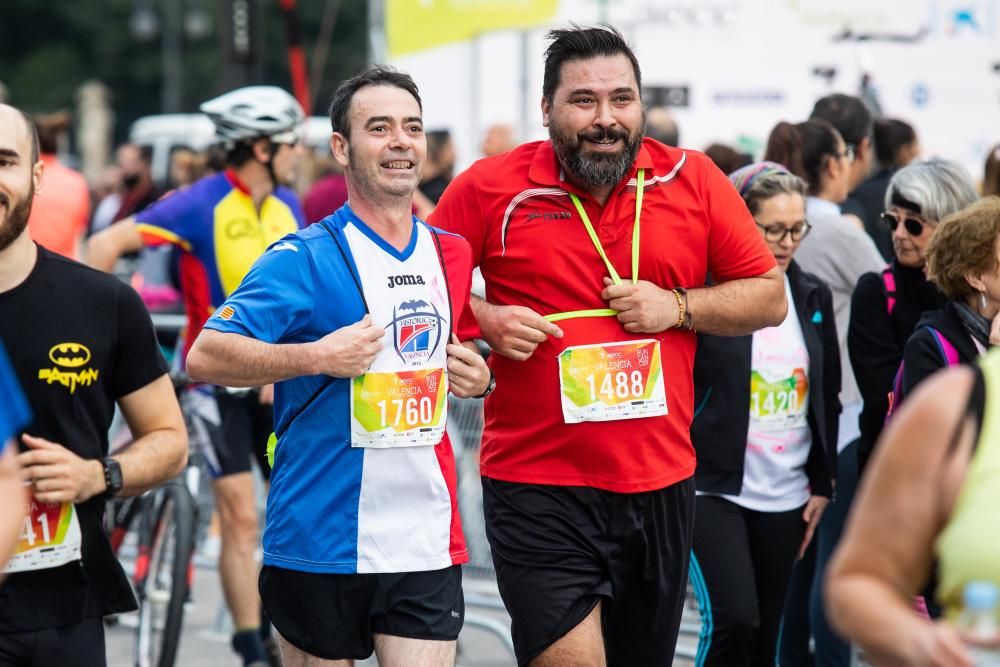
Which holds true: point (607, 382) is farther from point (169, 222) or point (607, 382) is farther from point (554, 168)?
point (169, 222)

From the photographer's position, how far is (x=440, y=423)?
4.09 m

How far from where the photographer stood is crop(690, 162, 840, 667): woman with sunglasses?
16.8ft

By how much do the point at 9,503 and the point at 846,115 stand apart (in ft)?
17.4

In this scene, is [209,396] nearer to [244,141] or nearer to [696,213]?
[244,141]

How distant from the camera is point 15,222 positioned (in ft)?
12.2

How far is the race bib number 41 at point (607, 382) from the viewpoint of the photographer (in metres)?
4.42

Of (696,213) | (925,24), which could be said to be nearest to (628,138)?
(696,213)

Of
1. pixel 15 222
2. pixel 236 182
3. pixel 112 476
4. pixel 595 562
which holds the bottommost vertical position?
pixel 595 562

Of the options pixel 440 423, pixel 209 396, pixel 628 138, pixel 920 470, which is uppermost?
pixel 628 138

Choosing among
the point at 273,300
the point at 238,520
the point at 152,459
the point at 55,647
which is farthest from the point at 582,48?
the point at 238,520

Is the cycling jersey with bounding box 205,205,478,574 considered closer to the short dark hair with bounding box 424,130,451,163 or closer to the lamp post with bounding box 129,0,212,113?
the short dark hair with bounding box 424,130,451,163

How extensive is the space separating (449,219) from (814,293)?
1504 mm

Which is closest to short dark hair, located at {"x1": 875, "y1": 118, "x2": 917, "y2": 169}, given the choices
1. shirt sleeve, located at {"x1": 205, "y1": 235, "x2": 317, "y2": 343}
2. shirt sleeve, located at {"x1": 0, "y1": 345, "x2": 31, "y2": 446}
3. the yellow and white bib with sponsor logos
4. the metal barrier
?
the metal barrier

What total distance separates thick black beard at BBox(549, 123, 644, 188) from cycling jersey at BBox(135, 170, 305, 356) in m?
2.44
